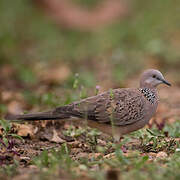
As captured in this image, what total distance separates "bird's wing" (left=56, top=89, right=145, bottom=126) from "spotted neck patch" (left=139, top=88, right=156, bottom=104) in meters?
0.15

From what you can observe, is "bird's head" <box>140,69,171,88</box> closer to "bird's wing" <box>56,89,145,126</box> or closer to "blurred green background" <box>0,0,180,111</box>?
"bird's wing" <box>56,89,145,126</box>

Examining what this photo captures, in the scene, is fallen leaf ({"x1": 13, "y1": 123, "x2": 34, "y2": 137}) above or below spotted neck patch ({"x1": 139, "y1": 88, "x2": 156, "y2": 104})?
below

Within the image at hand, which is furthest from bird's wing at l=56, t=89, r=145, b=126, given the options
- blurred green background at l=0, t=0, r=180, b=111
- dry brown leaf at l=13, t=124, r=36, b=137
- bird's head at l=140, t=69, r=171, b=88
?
blurred green background at l=0, t=0, r=180, b=111

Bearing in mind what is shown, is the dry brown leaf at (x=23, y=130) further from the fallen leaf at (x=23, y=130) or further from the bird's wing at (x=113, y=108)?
the bird's wing at (x=113, y=108)

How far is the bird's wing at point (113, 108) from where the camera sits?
16.1 feet

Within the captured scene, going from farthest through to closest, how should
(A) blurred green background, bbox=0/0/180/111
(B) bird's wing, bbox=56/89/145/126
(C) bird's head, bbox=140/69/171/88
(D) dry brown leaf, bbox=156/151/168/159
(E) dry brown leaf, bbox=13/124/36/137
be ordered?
(A) blurred green background, bbox=0/0/180/111, (C) bird's head, bbox=140/69/171/88, (E) dry brown leaf, bbox=13/124/36/137, (B) bird's wing, bbox=56/89/145/126, (D) dry brown leaf, bbox=156/151/168/159

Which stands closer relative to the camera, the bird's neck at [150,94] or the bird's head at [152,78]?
the bird's neck at [150,94]

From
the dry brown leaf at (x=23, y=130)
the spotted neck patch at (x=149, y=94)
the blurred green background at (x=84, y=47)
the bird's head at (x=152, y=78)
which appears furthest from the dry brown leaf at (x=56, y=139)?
the blurred green background at (x=84, y=47)

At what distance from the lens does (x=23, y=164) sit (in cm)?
423

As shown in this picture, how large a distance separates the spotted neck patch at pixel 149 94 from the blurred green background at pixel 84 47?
8.52ft

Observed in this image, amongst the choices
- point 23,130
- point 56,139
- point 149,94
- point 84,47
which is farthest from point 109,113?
point 84,47

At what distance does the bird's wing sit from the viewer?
4.91m

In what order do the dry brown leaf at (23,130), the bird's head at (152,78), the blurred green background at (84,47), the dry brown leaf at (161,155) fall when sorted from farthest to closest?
the blurred green background at (84,47) < the bird's head at (152,78) < the dry brown leaf at (23,130) < the dry brown leaf at (161,155)

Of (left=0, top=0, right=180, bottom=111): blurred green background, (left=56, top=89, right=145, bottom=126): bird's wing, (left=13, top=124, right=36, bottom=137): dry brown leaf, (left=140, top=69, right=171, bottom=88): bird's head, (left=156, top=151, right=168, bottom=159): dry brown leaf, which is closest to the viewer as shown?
(left=156, top=151, right=168, bottom=159): dry brown leaf
